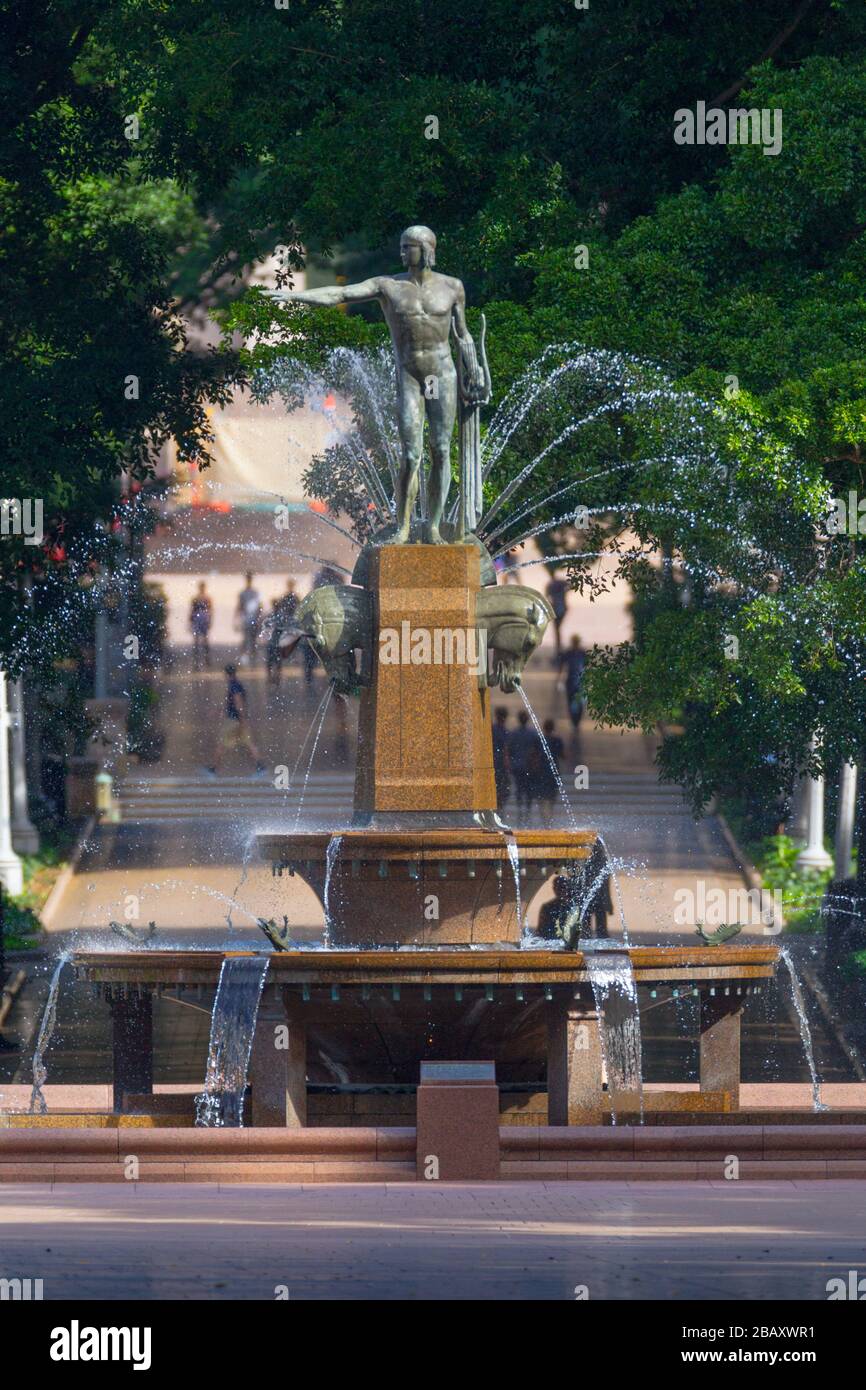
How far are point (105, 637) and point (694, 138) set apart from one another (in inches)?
876

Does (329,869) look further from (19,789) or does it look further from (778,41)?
(19,789)

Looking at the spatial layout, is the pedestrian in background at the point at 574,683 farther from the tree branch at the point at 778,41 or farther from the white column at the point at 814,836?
the tree branch at the point at 778,41

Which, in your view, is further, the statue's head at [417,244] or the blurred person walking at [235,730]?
the blurred person walking at [235,730]

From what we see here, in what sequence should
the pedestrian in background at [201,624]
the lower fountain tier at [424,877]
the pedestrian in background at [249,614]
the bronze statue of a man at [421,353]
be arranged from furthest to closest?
Result: 1. the pedestrian in background at [249,614]
2. the pedestrian in background at [201,624]
3. the bronze statue of a man at [421,353]
4. the lower fountain tier at [424,877]

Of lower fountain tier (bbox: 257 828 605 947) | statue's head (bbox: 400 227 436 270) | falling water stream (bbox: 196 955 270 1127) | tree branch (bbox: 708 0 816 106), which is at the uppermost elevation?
tree branch (bbox: 708 0 816 106)

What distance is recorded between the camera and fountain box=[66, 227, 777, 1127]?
15492mm

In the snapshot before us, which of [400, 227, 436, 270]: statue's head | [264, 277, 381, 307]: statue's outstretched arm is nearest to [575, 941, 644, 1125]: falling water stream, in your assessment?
[264, 277, 381, 307]: statue's outstretched arm

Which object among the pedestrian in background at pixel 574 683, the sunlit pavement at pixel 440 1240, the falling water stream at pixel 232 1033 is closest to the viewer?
the sunlit pavement at pixel 440 1240

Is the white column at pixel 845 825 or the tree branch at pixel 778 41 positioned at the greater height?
the tree branch at pixel 778 41

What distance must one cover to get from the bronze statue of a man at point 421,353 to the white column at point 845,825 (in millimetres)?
15475

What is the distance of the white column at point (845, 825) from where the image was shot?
3358cm

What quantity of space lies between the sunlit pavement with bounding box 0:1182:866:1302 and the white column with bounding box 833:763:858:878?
19825mm

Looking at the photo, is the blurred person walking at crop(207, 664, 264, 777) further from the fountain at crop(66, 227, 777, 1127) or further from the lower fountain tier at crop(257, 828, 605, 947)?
the lower fountain tier at crop(257, 828, 605, 947)

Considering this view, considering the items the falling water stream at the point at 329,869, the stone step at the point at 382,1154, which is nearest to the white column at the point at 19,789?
the falling water stream at the point at 329,869
